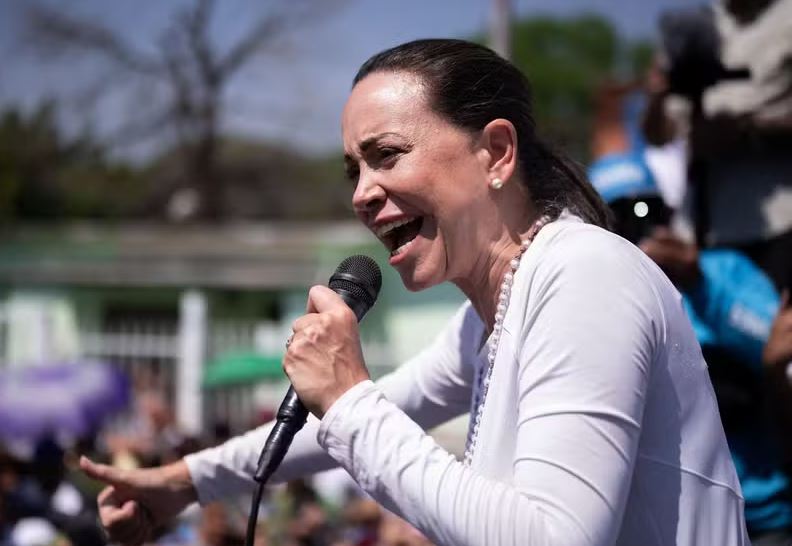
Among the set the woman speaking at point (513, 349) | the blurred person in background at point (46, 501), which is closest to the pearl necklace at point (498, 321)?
the woman speaking at point (513, 349)

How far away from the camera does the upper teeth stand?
1847 mm

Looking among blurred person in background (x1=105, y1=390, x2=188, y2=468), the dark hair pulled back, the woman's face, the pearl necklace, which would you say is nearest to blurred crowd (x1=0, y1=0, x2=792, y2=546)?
the dark hair pulled back

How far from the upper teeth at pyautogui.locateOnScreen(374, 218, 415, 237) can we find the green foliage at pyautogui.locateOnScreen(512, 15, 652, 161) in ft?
139

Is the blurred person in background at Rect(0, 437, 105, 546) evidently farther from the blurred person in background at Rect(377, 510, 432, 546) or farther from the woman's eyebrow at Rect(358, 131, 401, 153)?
the woman's eyebrow at Rect(358, 131, 401, 153)

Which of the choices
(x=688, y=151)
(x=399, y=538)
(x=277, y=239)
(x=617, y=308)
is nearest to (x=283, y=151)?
(x=277, y=239)

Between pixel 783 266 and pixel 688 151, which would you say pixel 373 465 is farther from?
pixel 688 151

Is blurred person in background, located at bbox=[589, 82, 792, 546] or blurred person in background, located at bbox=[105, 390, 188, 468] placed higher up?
blurred person in background, located at bbox=[589, 82, 792, 546]

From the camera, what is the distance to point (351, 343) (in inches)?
66.1

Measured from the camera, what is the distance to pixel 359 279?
189 centimetres

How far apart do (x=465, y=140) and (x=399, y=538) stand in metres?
3.40

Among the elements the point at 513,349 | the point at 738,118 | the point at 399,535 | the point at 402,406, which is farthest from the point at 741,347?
the point at 399,535

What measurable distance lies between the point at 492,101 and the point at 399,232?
0.29m

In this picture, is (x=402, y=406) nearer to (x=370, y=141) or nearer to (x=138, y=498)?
(x=138, y=498)

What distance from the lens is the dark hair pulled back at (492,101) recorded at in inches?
72.4
